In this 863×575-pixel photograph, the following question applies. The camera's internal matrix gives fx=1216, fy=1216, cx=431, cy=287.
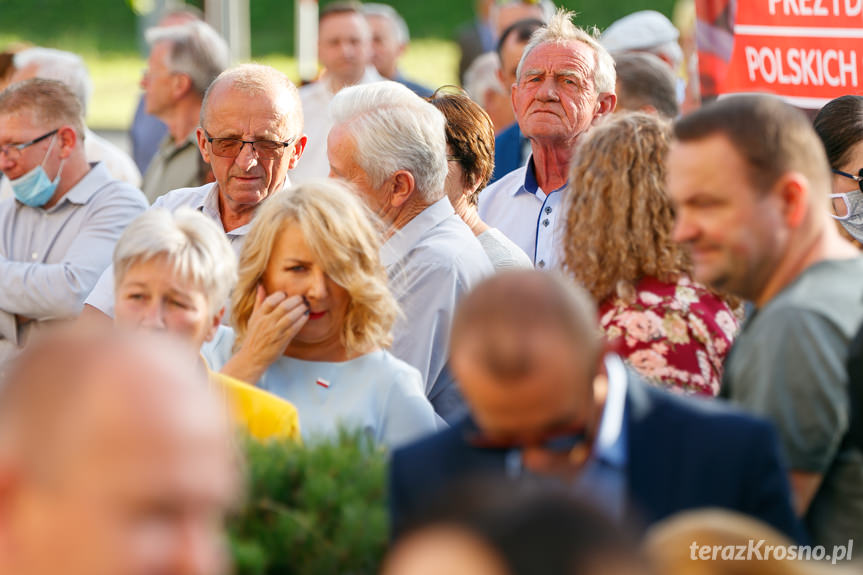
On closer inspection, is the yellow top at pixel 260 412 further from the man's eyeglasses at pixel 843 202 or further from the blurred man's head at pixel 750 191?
the man's eyeglasses at pixel 843 202

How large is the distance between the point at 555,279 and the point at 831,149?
3.21m

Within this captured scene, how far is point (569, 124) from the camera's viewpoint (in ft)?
19.9

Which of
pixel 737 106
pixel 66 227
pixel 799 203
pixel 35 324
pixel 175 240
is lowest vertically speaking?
pixel 35 324

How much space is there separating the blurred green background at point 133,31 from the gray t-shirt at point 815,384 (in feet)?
77.2

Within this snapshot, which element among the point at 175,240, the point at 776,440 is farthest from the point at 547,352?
the point at 175,240

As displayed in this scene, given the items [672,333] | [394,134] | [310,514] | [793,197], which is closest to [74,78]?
[394,134]

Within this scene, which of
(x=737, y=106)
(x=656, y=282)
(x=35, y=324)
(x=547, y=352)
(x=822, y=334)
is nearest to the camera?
(x=547, y=352)

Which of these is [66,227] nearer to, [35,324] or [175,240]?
[35,324]

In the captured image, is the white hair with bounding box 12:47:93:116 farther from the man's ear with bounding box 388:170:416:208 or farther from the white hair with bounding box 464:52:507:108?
the man's ear with bounding box 388:170:416:208

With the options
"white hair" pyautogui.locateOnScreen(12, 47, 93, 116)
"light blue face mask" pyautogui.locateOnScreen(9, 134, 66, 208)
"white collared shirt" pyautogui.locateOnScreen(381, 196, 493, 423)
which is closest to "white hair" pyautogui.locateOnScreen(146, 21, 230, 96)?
"white hair" pyautogui.locateOnScreen(12, 47, 93, 116)

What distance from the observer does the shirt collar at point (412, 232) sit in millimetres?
4695

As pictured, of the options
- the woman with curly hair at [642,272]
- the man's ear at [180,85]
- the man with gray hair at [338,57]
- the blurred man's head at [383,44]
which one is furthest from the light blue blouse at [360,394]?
the blurred man's head at [383,44]

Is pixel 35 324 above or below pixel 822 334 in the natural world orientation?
below

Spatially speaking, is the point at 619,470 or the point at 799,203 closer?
the point at 619,470
